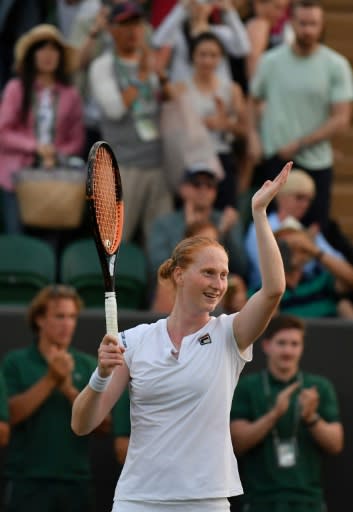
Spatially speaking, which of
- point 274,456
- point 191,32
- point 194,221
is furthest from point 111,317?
point 191,32

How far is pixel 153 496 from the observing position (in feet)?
15.8

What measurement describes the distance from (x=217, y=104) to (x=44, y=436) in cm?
316

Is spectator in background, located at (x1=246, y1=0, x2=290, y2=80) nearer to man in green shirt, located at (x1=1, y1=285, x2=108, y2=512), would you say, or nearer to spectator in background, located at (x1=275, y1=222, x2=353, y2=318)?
spectator in background, located at (x1=275, y1=222, x2=353, y2=318)

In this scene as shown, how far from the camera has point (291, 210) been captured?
9188 mm

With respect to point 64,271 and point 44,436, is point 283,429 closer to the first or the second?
point 44,436

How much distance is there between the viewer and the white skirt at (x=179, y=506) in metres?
4.78

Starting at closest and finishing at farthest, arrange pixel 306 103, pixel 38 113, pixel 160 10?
pixel 38 113, pixel 306 103, pixel 160 10

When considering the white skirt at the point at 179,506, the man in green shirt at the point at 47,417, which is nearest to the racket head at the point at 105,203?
the white skirt at the point at 179,506

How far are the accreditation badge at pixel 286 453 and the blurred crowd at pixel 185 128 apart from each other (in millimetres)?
1383

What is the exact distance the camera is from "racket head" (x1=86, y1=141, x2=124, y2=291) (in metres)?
4.86

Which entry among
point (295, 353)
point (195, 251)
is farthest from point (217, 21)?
point (195, 251)

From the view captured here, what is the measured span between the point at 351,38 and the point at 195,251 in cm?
720

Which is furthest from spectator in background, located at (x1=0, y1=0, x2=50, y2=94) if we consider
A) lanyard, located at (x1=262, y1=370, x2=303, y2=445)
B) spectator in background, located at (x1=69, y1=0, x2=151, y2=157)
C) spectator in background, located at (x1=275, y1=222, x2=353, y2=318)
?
lanyard, located at (x1=262, y1=370, x2=303, y2=445)

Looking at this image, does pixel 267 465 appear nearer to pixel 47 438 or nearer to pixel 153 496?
pixel 47 438
